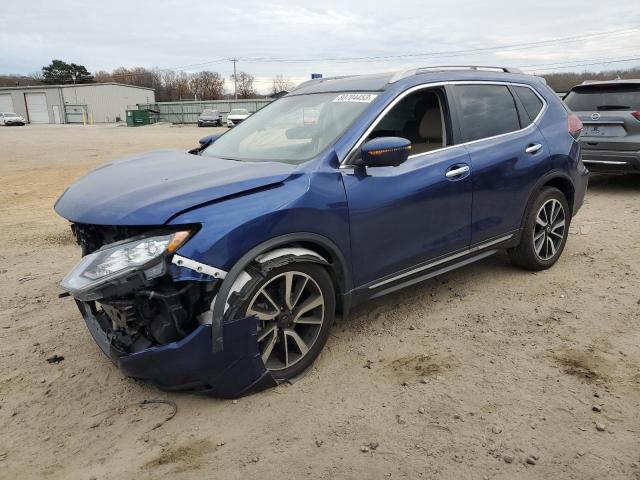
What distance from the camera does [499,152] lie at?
419 cm

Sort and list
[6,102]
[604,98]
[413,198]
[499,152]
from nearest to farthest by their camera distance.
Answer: [413,198]
[499,152]
[604,98]
[6,102]

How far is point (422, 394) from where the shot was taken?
3014 millimetres

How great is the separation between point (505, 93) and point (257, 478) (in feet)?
12.3

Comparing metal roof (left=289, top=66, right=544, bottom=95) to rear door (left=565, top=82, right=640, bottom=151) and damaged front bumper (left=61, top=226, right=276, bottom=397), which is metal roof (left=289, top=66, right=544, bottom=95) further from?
rear door (left=565, top=82, right=640, bottom=151)

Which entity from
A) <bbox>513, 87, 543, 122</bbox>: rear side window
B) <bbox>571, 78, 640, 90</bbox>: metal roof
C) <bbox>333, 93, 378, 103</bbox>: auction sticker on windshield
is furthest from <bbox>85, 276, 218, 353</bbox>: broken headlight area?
<bbox>571, 78, 640, 90</bbox>: metal roof

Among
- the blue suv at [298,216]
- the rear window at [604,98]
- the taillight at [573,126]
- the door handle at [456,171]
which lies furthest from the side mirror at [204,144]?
the rear window at [604,98]

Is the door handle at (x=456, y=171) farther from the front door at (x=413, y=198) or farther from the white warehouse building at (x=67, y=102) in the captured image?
the white warehouse building at (x=67, y=102)

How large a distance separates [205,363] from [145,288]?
0.50m

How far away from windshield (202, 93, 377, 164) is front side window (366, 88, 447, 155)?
0.99ft

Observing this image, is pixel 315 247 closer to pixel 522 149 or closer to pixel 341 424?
pixel 341 424

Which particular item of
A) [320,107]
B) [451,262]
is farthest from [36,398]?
[451,262]

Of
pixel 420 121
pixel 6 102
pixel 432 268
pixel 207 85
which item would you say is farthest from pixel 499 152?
pixel 207 85

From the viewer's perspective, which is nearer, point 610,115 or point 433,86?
point 433,86

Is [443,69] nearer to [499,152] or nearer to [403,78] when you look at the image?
[403,78]
